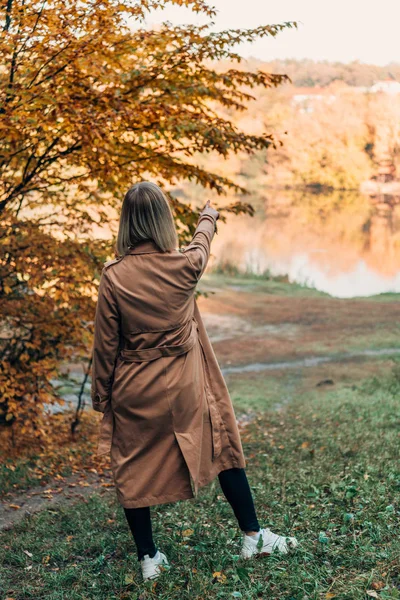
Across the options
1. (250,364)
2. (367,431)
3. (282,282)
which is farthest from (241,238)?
(367,431)

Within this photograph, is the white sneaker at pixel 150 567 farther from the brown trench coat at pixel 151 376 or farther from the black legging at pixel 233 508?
the brown trench coat at pixel 151 376

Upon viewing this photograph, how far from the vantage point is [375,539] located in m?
3.30

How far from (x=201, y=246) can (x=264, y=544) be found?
1.46 m

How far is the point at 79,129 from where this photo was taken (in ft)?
16.1

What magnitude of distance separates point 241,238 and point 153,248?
37.7 m

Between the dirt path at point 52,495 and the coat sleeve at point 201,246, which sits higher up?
the coat sleeve at point 201,246

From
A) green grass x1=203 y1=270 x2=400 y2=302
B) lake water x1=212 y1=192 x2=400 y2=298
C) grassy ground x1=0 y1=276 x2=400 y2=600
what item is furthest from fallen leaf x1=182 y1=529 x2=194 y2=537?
lake water x1=212 y1=192 x2=400 y2=298

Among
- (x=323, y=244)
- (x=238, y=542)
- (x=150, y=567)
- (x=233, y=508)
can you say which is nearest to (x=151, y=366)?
(x=233, y=508)

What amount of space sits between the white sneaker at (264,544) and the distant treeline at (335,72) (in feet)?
334

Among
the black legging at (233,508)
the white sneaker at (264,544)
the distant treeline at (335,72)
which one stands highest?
the distant treeline at (335,72)

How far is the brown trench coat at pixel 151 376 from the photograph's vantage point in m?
2.83

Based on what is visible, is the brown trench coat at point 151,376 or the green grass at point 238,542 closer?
the brown trench coat at point 151,376

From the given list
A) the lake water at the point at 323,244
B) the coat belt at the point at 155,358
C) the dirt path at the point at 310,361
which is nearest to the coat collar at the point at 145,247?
the coat belt at the point at 155,358

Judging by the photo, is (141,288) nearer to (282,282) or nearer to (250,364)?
(250,364)
